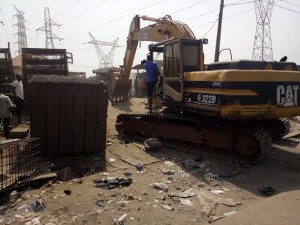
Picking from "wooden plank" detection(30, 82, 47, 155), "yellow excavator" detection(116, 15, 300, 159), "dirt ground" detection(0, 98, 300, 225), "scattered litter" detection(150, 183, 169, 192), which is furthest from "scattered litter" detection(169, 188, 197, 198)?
"wooden plank" detection(30, 82, 47, 155)

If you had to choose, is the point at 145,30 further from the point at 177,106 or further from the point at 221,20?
the point at 221,20

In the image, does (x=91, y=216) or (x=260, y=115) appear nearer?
(x=91, y=216)

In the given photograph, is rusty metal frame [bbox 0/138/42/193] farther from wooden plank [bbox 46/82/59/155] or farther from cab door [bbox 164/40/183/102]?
cab door [bbox 164/40/183/102]

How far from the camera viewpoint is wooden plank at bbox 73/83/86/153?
7.30 meters

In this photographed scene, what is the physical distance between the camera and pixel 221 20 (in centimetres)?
1784

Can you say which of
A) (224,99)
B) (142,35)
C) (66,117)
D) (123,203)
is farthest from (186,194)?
(142,35)

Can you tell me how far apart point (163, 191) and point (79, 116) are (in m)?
2.75

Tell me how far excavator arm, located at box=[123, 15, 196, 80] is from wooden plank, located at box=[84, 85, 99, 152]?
12.3 ft

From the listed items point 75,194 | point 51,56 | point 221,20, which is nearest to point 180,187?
point 75,194

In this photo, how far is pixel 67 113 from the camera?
7.26 m

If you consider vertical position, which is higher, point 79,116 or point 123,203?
point 79,116

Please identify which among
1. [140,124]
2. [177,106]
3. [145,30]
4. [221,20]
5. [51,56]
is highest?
[221,20]

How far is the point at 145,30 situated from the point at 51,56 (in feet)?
12.5

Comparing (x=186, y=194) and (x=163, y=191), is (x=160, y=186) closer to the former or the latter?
(x=163, y=191)
